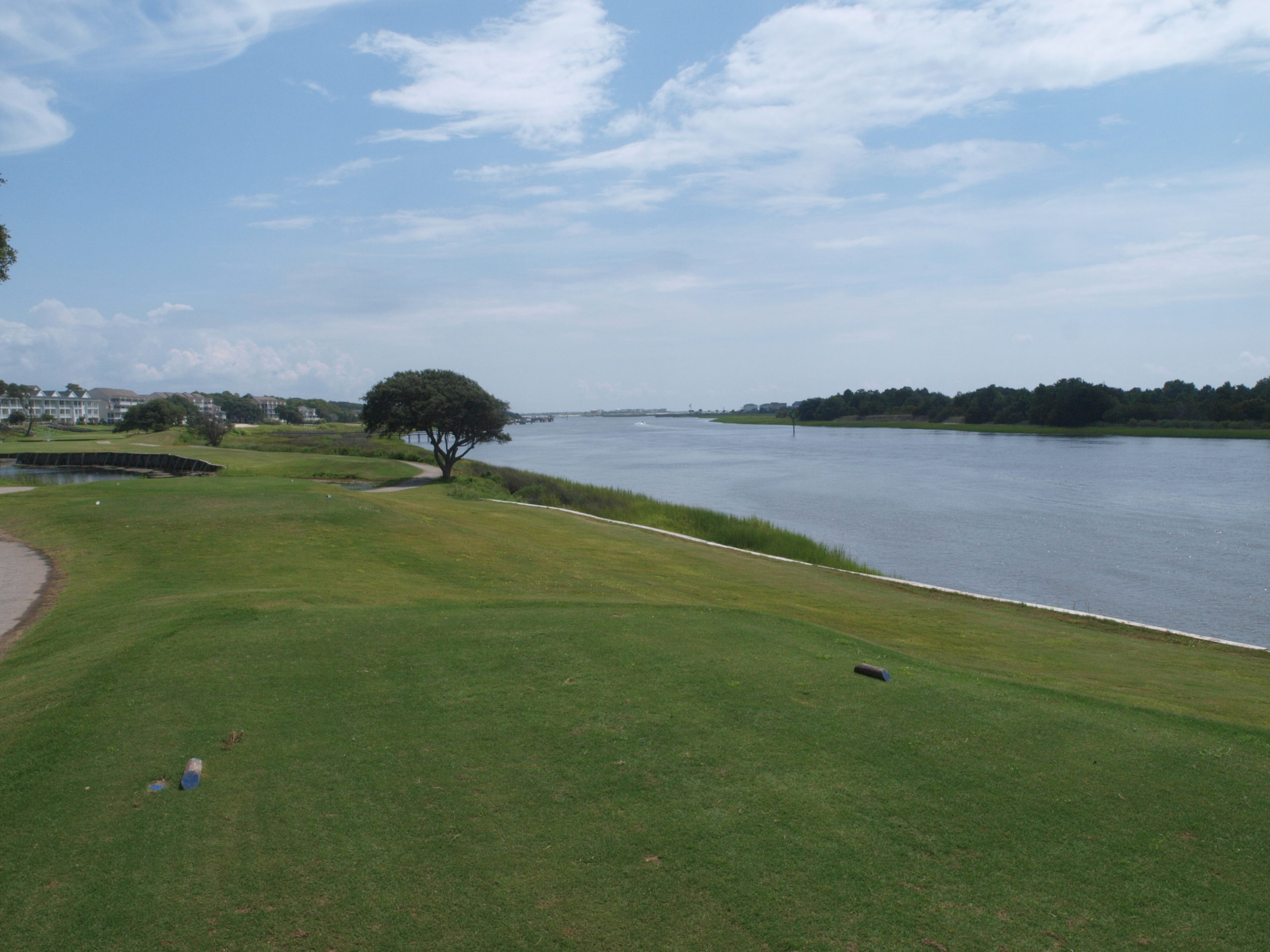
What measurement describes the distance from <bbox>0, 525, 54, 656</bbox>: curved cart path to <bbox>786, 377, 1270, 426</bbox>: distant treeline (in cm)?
13084

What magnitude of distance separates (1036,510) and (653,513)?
21.2m

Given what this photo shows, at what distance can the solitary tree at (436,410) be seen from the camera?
46.2 meters

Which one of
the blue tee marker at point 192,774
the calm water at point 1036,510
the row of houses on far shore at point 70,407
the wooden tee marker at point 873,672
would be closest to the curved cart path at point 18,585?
the blue tee marker at point 192,774

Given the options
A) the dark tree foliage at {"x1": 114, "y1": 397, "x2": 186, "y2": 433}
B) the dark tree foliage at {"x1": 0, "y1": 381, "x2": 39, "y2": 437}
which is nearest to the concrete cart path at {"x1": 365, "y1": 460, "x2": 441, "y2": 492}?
the dark tree foliage at {"x1": 114, "y1": 397, "x2": 186, "y2": 433}

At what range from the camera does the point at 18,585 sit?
14.3m

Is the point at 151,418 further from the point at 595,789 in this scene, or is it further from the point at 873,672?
the point at 595,789

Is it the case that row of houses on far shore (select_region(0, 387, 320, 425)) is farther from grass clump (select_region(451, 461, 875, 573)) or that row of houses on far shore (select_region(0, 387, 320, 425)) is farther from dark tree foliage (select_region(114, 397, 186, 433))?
grass clump (select_region(451, 461, 875, 573))

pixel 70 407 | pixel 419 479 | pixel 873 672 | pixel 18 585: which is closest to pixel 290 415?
pixel 70 407

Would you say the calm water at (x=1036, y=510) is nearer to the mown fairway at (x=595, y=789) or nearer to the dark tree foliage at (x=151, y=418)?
the mown fairway at (x=595, y=789)

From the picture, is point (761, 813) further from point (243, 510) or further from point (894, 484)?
point (894, 484)

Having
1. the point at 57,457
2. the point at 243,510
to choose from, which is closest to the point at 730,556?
the point at 243,510

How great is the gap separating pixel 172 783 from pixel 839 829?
15.9 ft

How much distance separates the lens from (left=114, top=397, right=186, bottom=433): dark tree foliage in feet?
300

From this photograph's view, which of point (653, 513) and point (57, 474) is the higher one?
point (57, 474)
